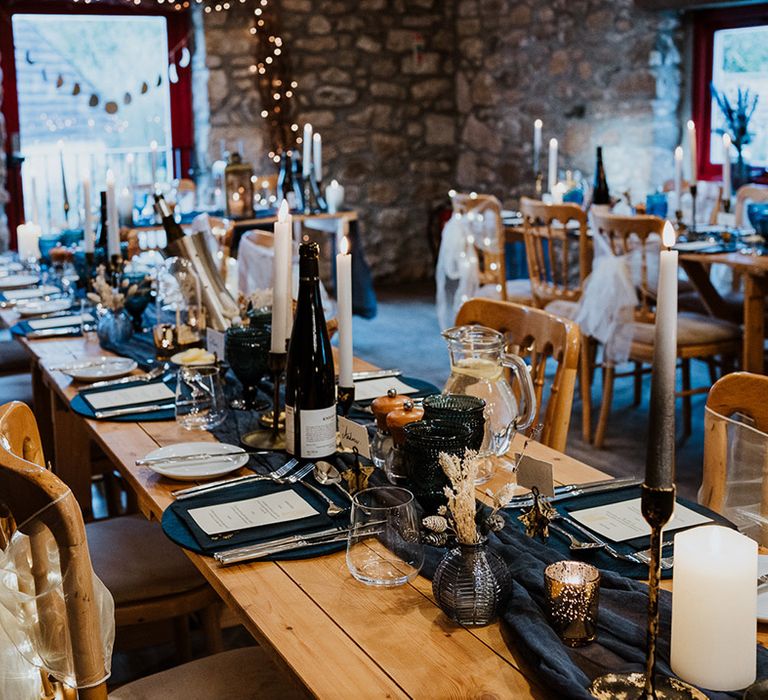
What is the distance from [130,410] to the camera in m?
2.10

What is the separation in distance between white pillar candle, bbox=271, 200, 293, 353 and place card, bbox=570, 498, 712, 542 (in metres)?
0.59

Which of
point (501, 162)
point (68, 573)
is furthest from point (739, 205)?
point (68, 573)

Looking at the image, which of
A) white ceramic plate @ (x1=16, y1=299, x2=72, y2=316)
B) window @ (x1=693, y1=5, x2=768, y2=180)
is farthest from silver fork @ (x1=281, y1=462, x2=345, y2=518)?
window @ (x1=693, y1=5, x2=768, y2=180)

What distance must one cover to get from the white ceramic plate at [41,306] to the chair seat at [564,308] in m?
1.99

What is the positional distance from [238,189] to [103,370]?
3.14 m

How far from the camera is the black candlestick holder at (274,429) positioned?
1831 mm

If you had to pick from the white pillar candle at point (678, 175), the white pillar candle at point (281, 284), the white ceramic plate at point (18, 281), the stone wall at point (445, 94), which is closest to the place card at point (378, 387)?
the white pillar candle at point (281, 284)

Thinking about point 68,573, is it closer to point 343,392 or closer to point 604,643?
point 604,643

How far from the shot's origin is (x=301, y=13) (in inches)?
281

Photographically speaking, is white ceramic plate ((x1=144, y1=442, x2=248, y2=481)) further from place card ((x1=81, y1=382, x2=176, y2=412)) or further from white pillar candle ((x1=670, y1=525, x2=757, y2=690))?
white pillar candle ((x1=670, y1=525, x2=757, y2=690))

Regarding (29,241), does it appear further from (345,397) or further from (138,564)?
(345,397)

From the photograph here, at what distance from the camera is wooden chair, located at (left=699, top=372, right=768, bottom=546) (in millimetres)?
1584

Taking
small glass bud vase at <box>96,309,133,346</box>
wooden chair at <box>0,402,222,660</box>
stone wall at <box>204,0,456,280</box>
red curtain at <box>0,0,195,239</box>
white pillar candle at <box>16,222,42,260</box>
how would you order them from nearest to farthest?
wooden chair at <box>0,402,222,660</box> → small glass bud vase at <box>96,309,133,346</box> → white pillar candle at <box>16,222,42,260</box> → red curtain at <box>0,0,195,239</box> → stone wall at <box>204,0,456,280</box>

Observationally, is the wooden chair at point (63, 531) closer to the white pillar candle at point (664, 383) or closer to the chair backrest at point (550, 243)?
the white pillar candle at point (664, 383)
